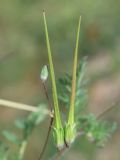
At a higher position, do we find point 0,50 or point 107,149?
point 0,50

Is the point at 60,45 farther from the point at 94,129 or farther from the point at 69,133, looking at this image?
the point at 69,133

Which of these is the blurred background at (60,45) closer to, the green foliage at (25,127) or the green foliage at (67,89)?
the green foliage at (25,127)

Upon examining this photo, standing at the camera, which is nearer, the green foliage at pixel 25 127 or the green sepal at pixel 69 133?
the green sepal at pixel 69 133

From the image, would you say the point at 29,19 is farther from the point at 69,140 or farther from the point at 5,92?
the point at 69,140

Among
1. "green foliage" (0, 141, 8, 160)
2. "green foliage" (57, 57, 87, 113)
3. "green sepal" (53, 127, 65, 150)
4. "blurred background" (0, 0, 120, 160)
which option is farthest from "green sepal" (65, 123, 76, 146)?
"blurred background" (0, 0, 120, 160)

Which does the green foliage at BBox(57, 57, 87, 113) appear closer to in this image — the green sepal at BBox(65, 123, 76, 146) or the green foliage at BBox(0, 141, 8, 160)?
the green foliage at BBox(0, 141, 8, 160)

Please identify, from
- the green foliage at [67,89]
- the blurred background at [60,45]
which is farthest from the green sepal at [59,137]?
the blurred background at [60,45]

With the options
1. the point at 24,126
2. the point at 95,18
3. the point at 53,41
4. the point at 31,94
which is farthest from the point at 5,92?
the point at 24,126

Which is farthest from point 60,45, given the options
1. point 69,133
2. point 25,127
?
point 69,133
